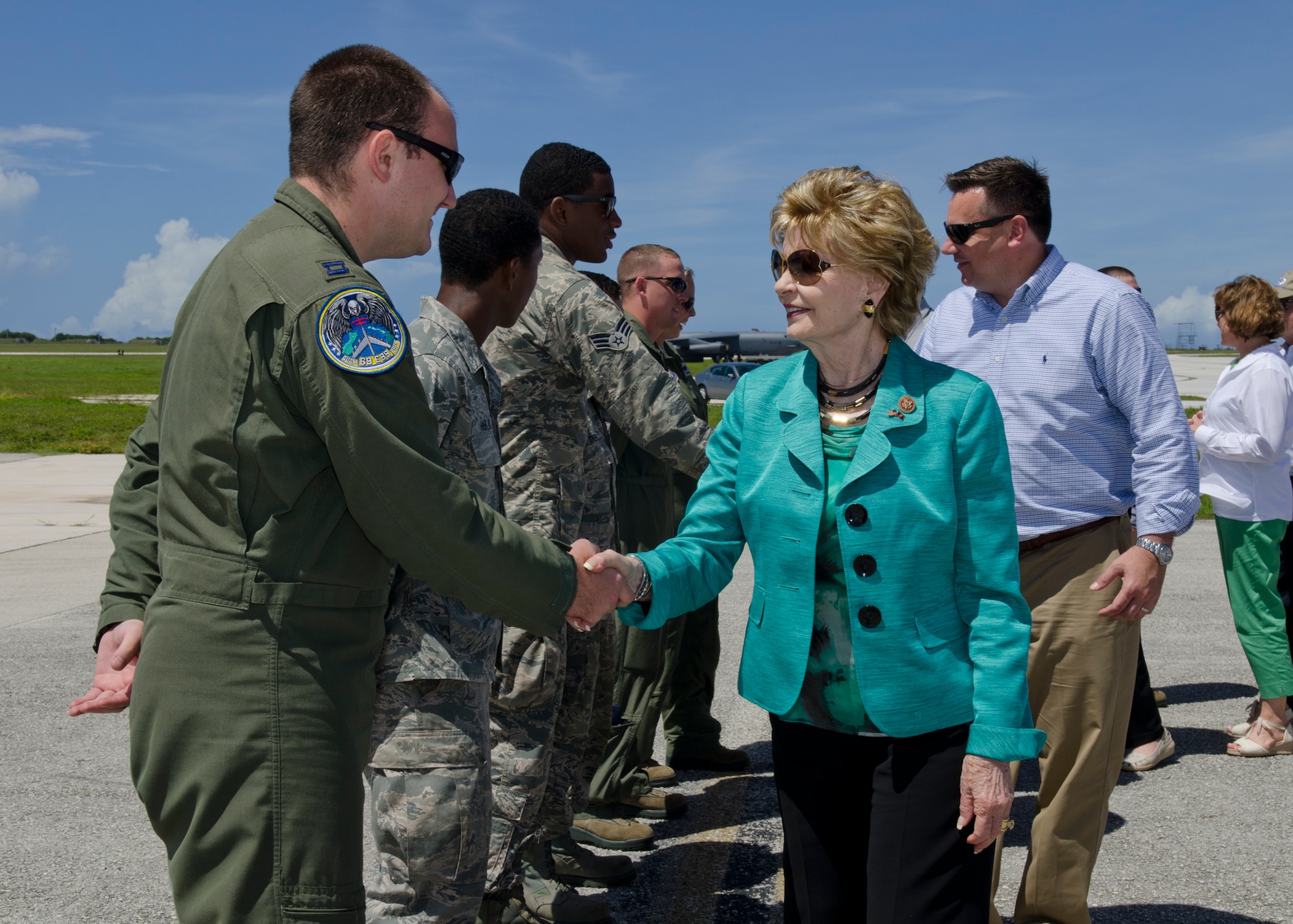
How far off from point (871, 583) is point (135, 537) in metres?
1.62

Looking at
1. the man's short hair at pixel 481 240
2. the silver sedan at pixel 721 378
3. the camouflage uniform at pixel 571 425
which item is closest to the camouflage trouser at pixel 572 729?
the camouflage uniform at pixel 571 425

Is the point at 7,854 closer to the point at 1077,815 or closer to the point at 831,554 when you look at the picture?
the point at 831,554

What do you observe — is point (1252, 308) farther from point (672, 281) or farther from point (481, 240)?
point (481, 240)

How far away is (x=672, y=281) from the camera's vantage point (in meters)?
5.54

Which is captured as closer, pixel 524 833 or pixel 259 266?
pixel 259 266

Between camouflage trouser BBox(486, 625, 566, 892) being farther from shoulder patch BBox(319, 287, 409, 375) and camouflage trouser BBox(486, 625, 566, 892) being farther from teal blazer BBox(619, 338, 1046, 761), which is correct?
shoulder patch BBox(319, 287, 409, 375)

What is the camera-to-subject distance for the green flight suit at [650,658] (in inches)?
171

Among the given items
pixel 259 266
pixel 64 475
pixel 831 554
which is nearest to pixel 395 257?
pixel 259 266

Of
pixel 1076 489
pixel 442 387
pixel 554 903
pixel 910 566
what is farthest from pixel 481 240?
pixel 554 903

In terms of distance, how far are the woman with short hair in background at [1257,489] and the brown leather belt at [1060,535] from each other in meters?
2.38

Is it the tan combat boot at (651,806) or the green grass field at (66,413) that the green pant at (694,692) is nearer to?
the tan combat boot at (651,806)

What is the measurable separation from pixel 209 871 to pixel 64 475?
53.8 ft

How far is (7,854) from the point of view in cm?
398

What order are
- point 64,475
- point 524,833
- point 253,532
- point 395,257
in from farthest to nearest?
point 64,475
point 524,833
point 395,257
point 253,532
